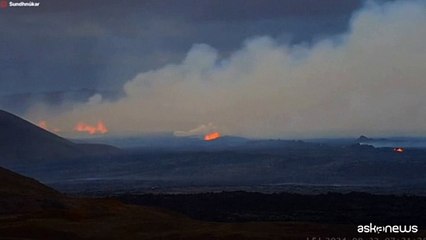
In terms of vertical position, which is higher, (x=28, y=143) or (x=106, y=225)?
(x=28, y=143)

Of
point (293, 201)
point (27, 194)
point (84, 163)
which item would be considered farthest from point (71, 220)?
point (84, 163)

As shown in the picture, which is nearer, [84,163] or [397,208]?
[397,208]

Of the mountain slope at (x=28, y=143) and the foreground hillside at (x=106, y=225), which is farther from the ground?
the mountain slope at (x=28, y=143)

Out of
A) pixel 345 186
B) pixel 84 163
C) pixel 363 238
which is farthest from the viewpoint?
pixel 84 163

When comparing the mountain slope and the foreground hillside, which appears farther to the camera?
the mountain slope

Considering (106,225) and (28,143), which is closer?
(106,225)

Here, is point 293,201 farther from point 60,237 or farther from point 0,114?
point 0,114

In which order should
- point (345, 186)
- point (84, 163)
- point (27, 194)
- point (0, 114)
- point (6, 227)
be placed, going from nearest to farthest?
point (6, 227), point (27, 194), point (345, 186), point (84, 163), point (0, 114)

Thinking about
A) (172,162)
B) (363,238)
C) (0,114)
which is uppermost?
(0,114)

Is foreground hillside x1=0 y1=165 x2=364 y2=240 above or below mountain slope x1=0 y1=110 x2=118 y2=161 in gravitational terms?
below

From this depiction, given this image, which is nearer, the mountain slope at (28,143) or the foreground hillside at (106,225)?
the foreground hillside at (106,225)

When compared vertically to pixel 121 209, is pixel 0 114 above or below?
above
